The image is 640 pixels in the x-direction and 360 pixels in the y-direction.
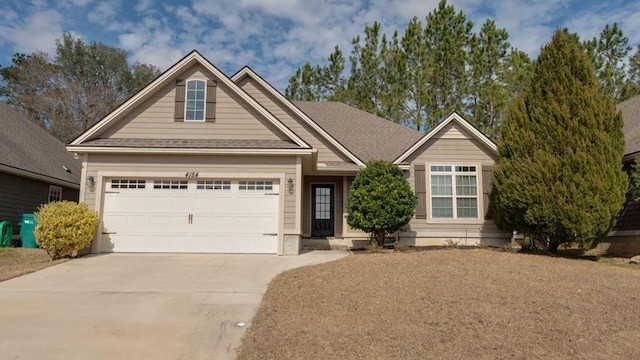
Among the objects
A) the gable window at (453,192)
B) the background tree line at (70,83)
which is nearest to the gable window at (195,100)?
the gable window at (453,192)

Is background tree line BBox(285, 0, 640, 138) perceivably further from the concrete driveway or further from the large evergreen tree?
the concrete driveway

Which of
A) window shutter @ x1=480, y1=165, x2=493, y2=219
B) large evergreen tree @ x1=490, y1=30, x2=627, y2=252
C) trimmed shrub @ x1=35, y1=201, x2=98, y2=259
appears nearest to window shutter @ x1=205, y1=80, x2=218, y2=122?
trimmed shrub @ x1=35, y1=201, x2=98, y2=259

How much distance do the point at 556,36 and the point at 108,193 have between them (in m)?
12.8

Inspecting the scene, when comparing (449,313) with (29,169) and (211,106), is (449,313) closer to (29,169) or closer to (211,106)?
(211,106)

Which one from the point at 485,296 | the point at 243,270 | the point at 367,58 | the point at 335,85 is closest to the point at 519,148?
the point at 485,296

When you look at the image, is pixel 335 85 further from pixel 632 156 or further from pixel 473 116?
pixel 632 156

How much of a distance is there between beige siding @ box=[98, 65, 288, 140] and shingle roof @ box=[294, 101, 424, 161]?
463 centimetres

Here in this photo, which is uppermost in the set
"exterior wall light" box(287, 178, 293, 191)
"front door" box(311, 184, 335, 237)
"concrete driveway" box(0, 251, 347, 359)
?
"exterior wall light" box(287, 178, 293, 191)

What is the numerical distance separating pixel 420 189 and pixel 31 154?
14.6 meters

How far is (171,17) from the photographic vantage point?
14.8 meters

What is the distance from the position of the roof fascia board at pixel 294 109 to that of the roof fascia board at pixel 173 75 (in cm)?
285

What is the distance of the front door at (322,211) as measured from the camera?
50.6 ft

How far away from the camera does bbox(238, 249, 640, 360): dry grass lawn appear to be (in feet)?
16.2

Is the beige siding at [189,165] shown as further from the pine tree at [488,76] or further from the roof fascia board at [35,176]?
the pine tree at [488,76]
